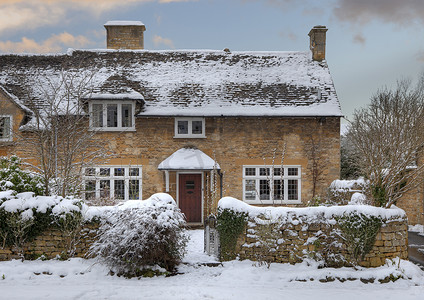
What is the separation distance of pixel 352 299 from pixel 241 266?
9.47 feet

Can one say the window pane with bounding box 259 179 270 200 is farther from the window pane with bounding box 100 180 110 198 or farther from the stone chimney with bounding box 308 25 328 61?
the stone chimney with bounding box 308 25 328 61

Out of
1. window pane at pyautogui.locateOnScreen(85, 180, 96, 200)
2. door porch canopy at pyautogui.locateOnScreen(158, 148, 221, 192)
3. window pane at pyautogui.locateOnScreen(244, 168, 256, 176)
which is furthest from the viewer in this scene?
window pane at pyautogui.locateOnScreen(244, 168, 256, 176)

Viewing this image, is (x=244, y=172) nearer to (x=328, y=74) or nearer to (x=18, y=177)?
(x=328, y=74)

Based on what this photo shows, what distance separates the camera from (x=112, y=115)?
16.0m

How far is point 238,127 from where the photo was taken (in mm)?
16172

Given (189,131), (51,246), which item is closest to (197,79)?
(189,131)

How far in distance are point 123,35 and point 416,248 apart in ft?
62.6

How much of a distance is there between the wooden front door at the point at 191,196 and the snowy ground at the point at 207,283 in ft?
19.8

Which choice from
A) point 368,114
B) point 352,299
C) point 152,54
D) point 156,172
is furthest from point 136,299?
point 368,114

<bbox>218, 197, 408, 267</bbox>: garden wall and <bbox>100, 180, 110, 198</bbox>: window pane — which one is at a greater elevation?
<bbox>100, 180, 110, 198</bbox>: window pane

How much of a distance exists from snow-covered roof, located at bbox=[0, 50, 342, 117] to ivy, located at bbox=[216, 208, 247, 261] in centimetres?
707

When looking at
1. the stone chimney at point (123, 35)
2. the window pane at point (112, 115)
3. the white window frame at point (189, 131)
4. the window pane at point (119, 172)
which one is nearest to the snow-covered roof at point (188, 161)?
the white window frame at point (189, 131)

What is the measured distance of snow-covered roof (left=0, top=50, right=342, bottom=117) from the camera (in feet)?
52.5

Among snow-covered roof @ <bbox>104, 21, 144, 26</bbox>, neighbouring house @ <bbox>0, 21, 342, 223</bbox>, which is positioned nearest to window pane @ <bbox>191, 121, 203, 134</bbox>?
neighbouring house @ <bbox>0, 21, 342, 223</bbox>
